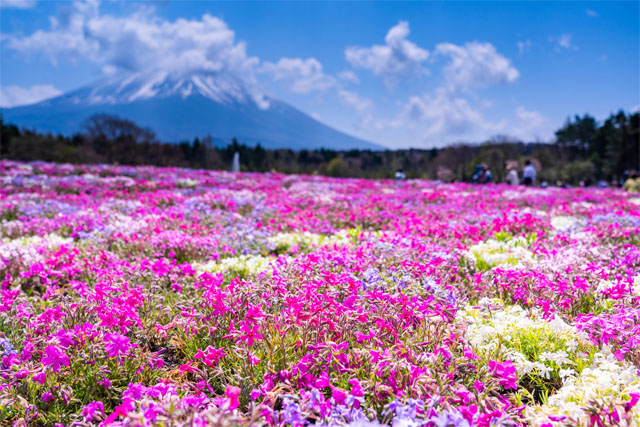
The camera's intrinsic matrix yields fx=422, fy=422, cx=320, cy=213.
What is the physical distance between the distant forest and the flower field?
35.6 m

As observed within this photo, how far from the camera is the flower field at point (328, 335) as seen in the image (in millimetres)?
2426

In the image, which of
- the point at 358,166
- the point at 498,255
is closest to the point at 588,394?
the point at 498,255

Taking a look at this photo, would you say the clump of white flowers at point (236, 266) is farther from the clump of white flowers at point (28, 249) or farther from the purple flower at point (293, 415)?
the purple flower at point (293, 415)

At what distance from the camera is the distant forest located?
4359cm

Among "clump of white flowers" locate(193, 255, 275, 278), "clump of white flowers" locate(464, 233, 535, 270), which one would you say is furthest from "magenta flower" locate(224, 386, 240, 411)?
"clump of white flowers" locate(464, 233, 535, 270)

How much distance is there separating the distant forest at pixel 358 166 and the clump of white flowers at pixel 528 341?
38460mm

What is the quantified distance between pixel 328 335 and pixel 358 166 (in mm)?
72722

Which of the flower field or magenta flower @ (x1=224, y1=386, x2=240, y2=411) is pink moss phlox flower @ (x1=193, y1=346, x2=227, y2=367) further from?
magenta flower @ (x1=224, y1=386, x2=240, y2=411)

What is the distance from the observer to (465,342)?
10.2 ft

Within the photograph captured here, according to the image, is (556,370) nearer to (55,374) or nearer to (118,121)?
(55,374)

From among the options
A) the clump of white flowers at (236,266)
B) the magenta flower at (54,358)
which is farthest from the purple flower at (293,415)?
the clump of white flowers at (236,266)

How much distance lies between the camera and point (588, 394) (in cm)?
255

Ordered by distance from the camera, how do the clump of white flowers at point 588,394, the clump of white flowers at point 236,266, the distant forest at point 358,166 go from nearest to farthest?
the clump of white flowers at point 588,394
the clump of white flowers at point 236,266
the distant forest at point 358,166

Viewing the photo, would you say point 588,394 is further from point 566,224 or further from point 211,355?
point 566,224
